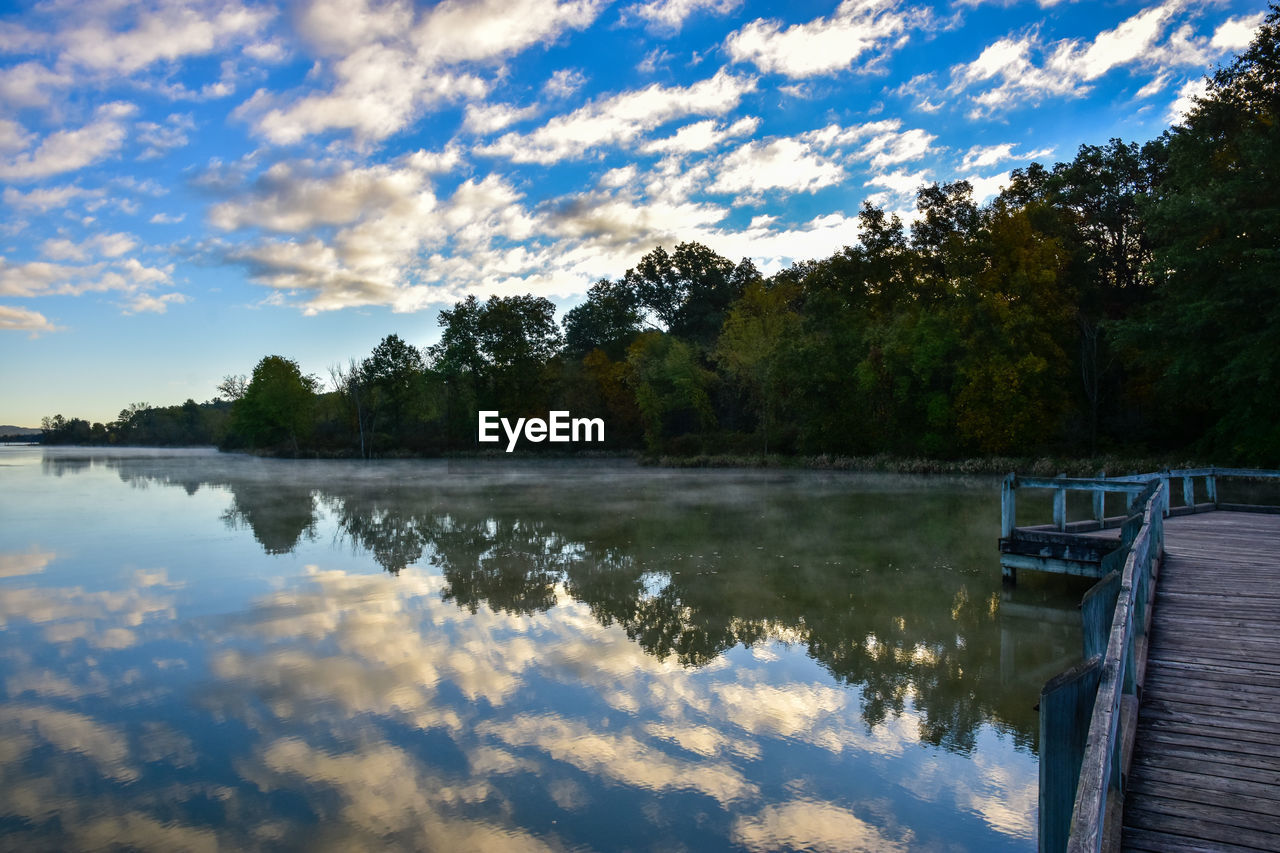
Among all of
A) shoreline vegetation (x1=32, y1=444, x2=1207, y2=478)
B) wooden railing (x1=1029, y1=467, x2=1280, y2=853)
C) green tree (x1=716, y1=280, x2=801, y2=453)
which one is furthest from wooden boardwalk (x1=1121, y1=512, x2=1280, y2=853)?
green tree (x1=716, y1=280, x2=801, y2=453)

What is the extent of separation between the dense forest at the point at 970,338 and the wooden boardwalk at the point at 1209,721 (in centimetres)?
2066

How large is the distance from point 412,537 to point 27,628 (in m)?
8.71

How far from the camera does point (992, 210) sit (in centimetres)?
4088

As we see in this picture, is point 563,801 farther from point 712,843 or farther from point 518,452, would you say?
point 518,452

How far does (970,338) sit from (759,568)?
29.7 m

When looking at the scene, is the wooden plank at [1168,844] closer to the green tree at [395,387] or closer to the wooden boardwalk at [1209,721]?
the wooden boardwalk at [1209,721]

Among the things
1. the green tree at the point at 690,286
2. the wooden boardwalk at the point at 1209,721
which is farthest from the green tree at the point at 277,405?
the wooden boardwalk at the point at 1209,721

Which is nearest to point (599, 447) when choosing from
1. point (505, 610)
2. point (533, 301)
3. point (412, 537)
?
point (533, 301)

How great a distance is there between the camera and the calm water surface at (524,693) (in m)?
5.08

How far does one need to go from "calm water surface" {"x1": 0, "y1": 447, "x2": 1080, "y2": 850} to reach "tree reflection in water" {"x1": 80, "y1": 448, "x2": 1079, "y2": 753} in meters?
0.07

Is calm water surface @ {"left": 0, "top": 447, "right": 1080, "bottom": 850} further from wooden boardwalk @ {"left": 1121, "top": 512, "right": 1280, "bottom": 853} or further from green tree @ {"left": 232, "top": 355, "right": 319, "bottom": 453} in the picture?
green tree @ {"left": 232, "top": 355, "right": 319, "bottom": 453}

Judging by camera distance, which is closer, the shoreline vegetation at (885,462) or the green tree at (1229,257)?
the green tree at (1229,257)

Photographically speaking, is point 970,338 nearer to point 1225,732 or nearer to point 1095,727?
point 1225,732

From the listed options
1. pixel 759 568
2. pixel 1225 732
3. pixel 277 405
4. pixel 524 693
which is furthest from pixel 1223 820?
pixel 277 405
